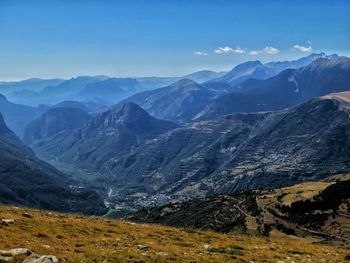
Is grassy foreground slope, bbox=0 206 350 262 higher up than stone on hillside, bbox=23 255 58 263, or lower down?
lower down

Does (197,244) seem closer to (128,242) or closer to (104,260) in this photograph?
(128,242)

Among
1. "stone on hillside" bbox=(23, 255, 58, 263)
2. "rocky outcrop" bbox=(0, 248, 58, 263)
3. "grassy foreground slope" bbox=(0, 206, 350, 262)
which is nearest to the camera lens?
"stone on hillside" bbox=(23, 255, 58, 263)

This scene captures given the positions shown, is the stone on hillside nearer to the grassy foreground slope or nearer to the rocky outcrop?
the rocky outcrop

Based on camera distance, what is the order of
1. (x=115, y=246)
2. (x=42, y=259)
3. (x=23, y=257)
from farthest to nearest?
(x=115, y=246)
(x=23, y=257)
(x=42, y=259)

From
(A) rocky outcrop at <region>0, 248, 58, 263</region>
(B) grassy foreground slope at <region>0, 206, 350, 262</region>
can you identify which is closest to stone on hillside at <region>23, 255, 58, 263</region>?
(A) rocky outcrop at <region>0, 248, 58, 263</region>

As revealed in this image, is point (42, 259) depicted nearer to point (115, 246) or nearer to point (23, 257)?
point (23, 257)

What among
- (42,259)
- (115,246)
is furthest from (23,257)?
(115,246)

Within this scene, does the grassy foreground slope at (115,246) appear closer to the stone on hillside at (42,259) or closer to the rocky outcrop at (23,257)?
the stone on hillside at (42,259)

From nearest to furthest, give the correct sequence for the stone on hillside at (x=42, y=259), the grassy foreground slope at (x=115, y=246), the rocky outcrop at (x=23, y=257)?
the stone on hillside at (x=42, y=259)
the rocky outcrop at (x=23, y=257)
the grassy foreground slope at (x=115, y=246)

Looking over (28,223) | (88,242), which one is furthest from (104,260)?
(28,223)

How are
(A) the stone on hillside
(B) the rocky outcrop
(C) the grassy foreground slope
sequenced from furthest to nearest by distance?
(C) the grassy foreground slope < (B) the rocky outcrop < (A) the stone on hillside

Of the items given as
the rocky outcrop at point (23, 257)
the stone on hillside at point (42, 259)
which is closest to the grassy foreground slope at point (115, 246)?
the stone on hillside at point (42, 259)
